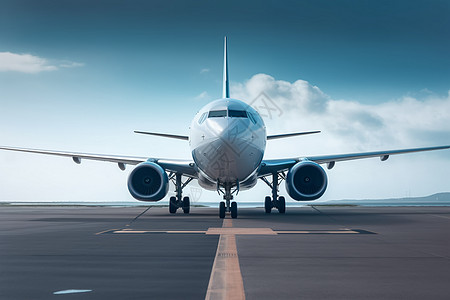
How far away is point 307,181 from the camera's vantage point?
69.2ft

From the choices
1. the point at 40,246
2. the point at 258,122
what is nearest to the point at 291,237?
the point at 40,246

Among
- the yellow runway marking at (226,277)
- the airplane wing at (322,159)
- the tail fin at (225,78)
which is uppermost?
the tail fin at (225,78)

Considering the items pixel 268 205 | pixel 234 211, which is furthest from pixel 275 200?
pixel 234 211

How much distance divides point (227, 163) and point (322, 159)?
Result: 290 inches

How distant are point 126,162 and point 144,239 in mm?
14328

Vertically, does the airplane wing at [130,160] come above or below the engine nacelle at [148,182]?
above

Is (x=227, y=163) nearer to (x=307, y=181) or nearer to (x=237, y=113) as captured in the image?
(x=237, y=113)

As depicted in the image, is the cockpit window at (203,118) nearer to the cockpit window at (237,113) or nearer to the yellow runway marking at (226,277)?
the cockpit window at (237,113)

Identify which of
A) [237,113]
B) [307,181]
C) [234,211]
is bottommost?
[234,211]

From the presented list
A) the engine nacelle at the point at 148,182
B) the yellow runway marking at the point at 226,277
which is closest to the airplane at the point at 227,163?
the engine nacelle at the point at 148,182

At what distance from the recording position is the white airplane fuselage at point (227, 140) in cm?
1730

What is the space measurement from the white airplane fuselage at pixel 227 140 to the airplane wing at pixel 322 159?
299 centimetres

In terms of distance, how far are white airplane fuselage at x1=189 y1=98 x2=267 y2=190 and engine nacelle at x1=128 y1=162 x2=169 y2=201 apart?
1.96 m

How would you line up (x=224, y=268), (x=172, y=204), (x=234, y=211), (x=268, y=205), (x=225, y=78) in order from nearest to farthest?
1. (x=224, y=268)
2. (x=234, y=211)
3. (x=172, y=204)
4. (x=268, y=205)
5. (x=225, y=78)
